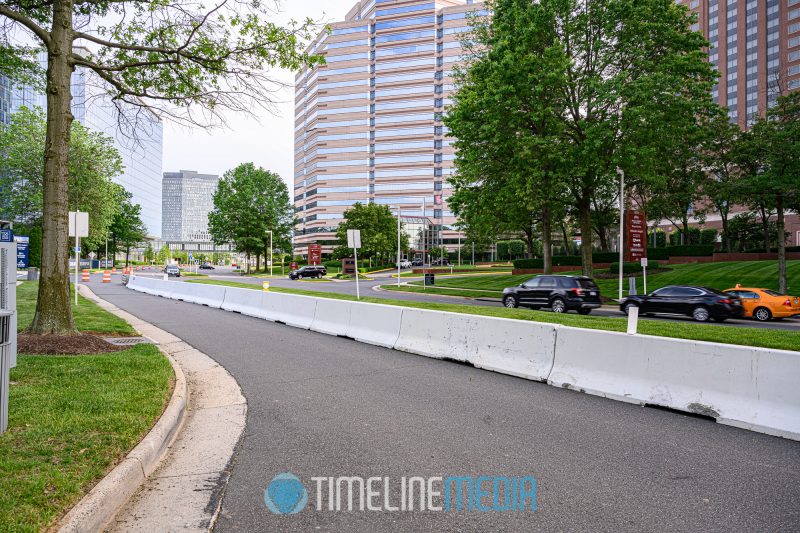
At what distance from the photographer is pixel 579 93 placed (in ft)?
80.5

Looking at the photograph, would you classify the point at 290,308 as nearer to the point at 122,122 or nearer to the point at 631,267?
the point at 122,122

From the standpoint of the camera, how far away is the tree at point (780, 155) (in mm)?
23172

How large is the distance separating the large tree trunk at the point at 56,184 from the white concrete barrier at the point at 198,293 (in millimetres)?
11265

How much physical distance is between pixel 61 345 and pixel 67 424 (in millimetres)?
4596

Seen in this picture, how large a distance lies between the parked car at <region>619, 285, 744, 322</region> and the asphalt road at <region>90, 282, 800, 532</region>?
14621 mm

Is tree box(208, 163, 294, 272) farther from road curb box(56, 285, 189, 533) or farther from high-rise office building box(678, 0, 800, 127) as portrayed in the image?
high-rise office building box(678, 0, 800, 127)

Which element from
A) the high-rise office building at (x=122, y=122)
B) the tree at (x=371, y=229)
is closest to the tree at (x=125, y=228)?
the high-rise office building at (x=122, y=122)

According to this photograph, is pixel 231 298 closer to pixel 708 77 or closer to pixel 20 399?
pixel 20 399

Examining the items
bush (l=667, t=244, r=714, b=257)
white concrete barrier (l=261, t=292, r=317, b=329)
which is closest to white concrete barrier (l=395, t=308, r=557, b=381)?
white concrete barrier (l=261, t=292, r=317, b=329)

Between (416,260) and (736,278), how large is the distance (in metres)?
77.1

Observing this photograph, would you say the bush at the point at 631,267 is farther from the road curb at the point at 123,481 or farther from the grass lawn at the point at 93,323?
the road curb at the point at 123,481

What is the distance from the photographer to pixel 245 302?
17.9 meters

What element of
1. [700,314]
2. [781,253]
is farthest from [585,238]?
[700,314]

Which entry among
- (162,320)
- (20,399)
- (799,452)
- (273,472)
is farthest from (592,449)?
(162,320)
